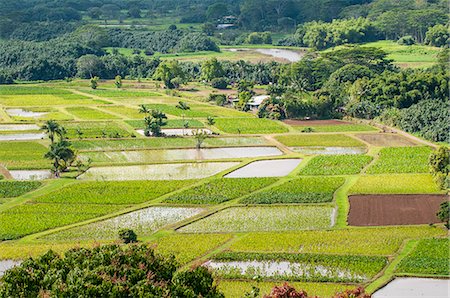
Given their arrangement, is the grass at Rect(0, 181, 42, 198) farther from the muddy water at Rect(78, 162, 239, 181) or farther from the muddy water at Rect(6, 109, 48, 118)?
the muddy water at Rect(6, 109, 48, 118)

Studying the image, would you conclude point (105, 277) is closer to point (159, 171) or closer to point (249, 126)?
point (159, 171)

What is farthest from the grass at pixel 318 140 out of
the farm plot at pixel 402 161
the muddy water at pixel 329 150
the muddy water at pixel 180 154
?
the farm plot at pixel 402 161

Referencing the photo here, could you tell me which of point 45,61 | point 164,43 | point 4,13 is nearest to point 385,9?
point 164,43

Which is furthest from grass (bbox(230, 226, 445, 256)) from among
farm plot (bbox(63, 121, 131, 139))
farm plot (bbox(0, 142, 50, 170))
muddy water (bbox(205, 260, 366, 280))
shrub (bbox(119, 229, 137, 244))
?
farm plot (bbox(63, 121, 131, 139))

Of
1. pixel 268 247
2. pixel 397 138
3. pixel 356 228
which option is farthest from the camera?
pixel 397 138

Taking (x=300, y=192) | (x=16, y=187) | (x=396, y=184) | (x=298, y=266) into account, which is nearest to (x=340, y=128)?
(x=396, y=184)

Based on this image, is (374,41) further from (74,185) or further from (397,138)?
(74,185)

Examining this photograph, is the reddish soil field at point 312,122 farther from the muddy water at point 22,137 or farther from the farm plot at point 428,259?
the farm plot at point 428,259
